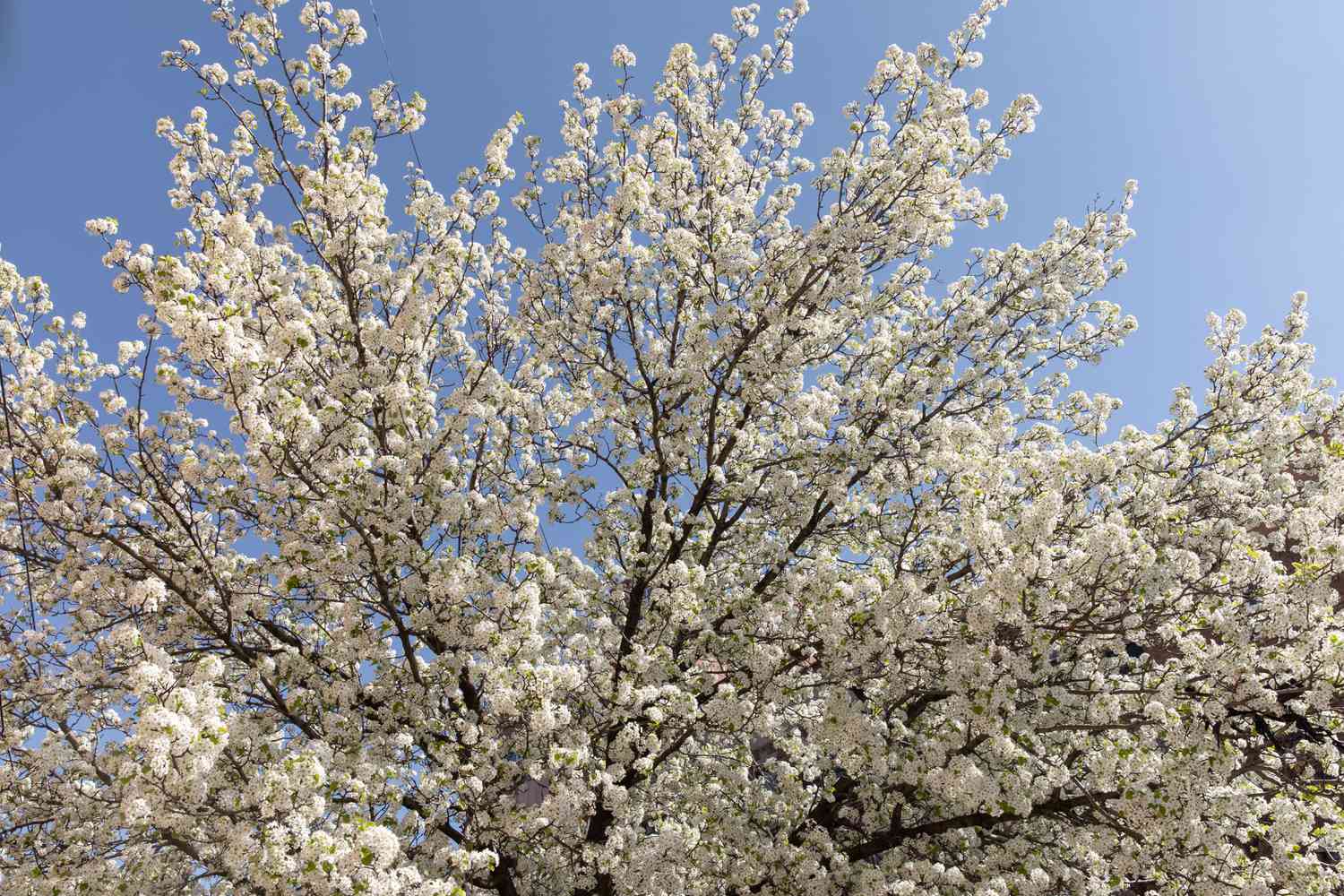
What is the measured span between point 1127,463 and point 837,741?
15.7ft

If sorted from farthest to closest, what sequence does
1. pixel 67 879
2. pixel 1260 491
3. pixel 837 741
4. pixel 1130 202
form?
pixel 1130 202
pixel 1260 491
pixel 837 741
pixel 67 879

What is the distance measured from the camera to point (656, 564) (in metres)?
10.8

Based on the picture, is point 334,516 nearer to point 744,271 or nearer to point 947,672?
point 744,271

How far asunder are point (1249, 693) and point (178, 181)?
40.7ft

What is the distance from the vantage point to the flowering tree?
24.2 feet

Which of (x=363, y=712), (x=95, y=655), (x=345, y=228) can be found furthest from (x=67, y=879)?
(x=345, y=228)

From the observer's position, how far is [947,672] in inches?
334

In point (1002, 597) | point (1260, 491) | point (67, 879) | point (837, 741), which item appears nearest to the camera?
point (67, 879)

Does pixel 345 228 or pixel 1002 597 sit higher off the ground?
pixel 345 228

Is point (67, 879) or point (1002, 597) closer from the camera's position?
point (67, 879)

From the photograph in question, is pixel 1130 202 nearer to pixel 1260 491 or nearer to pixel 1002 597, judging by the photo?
pixel 1260 491

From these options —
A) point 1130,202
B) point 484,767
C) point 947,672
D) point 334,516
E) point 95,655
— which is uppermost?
point 1130,202

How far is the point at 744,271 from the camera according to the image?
10008 mm

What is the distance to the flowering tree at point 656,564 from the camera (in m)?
7.37
